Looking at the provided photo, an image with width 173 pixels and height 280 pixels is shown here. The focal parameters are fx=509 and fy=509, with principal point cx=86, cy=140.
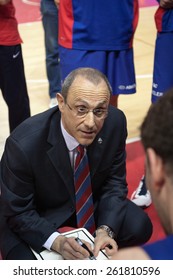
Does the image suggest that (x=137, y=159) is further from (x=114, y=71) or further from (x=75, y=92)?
(x=75, y=92)

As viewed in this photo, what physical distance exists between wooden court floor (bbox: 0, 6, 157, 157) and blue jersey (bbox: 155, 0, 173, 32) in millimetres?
1142

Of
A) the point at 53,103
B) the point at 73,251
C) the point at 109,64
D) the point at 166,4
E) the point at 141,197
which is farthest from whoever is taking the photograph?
the point at 53,103

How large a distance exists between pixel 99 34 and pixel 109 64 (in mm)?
207

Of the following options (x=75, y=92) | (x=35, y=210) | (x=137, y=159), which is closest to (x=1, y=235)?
(x=35, y=210)

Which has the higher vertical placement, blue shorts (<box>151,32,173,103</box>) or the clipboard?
blue shorts (<box>151,32,173,103</box>)

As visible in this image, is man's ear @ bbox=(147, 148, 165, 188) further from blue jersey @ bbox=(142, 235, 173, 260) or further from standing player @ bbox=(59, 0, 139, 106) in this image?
standing player @ bbox=(59, 0, 139, 106)

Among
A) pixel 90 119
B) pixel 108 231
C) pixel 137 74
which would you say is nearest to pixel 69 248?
pixel 108 231

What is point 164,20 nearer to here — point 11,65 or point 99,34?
point 99,34

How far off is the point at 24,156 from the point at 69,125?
0.24 meters

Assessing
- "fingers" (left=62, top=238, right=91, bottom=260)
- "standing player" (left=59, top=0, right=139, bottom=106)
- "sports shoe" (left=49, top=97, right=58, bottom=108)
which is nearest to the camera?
"fingers" (left=62, top=238, right=91, bottom=260)

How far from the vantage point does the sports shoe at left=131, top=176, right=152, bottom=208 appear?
10.4 feet

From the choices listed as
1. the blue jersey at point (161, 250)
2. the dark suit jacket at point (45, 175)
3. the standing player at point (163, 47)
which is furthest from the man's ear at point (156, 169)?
the standing player at point (163, 47)

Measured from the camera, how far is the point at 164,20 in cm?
286

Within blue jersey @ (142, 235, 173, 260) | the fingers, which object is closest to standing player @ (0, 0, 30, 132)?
the fingers
